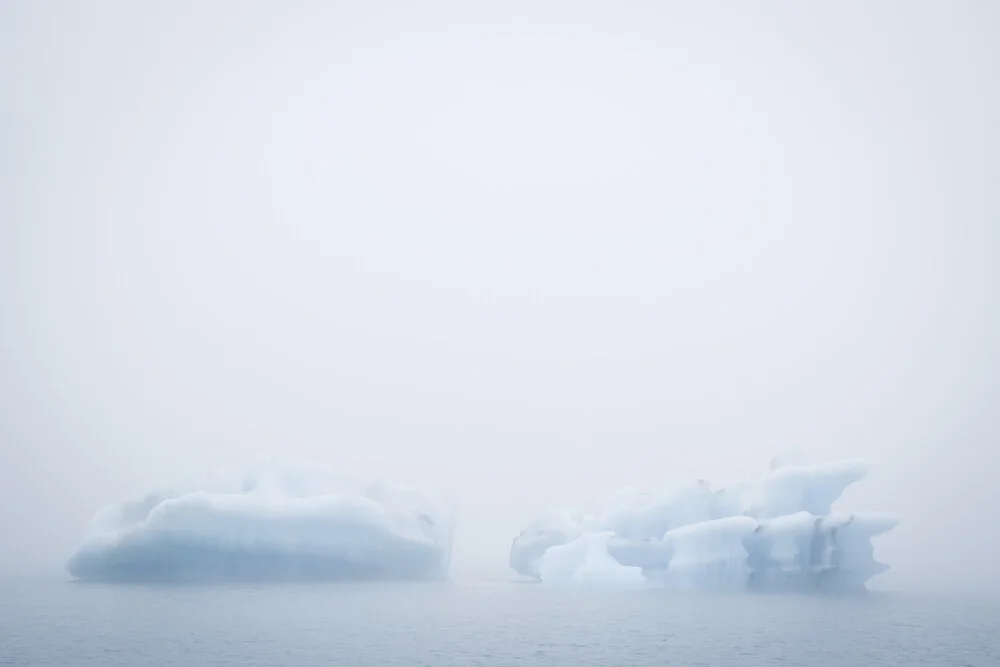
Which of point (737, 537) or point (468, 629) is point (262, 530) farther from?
point (737, 537)

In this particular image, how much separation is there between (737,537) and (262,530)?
17.5 metres

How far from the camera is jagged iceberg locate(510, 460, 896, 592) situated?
33.1 m

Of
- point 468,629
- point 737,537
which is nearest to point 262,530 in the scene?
point 468,629

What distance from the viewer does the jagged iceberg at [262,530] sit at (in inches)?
1225

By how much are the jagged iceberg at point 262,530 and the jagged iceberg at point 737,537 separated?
720 cm

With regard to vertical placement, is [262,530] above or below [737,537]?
below

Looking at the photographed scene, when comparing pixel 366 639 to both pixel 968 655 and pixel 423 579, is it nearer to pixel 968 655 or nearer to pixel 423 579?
pixel 968 655

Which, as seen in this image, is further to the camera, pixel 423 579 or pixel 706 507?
pixel 423 579

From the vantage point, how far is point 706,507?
3625 centimetres

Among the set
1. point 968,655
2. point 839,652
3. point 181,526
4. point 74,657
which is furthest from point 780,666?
point 181,526

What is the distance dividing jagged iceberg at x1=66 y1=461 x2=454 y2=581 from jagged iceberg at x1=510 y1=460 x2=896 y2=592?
7.20m

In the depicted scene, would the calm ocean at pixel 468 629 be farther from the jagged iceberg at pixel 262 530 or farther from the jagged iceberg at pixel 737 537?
the jagged iceberg at pixel 737 537

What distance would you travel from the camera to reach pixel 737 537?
33.2 m

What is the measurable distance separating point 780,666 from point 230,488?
22.5 m
